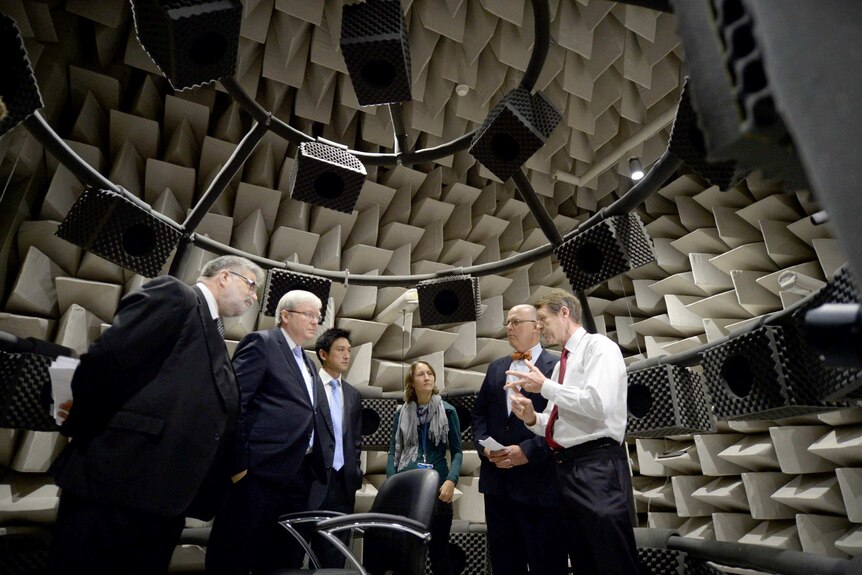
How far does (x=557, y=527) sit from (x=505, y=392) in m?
0.64

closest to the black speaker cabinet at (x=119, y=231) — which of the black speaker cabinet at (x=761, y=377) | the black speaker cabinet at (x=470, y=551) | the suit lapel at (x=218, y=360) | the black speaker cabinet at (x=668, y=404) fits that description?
the suit lapel at (x=218, y=360)

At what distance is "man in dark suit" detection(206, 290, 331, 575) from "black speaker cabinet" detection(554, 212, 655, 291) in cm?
132

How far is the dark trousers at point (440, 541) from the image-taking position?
2.80 m

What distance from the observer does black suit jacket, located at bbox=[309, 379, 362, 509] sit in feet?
7.51

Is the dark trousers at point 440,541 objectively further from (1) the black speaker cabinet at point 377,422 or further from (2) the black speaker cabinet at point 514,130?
(2) the black speaker cabinet at point 514,130

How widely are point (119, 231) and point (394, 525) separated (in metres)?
1.75

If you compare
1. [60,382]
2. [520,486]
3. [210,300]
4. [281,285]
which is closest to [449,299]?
[281,285]

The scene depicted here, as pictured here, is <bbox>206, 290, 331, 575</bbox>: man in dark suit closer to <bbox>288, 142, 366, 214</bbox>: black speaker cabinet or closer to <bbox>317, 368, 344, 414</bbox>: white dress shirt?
<bbox>317, 368, 344, 414</bbox>: white dress shirt

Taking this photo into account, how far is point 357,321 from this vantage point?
3.97 metres

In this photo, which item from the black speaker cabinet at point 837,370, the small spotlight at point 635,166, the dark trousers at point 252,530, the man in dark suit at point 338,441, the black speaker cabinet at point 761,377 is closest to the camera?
the black speaker cabinet at point 837,370

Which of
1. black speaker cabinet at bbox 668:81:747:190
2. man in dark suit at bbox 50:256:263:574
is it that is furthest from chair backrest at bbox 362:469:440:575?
black speaker cabinet at bbox 668:81:747:190

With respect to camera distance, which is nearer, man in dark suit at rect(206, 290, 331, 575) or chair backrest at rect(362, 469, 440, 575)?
chair backrest at rect(362, 469, 440, 575)

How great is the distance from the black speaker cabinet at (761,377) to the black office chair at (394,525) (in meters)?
1.08

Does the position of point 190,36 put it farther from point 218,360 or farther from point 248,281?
point 218,360
